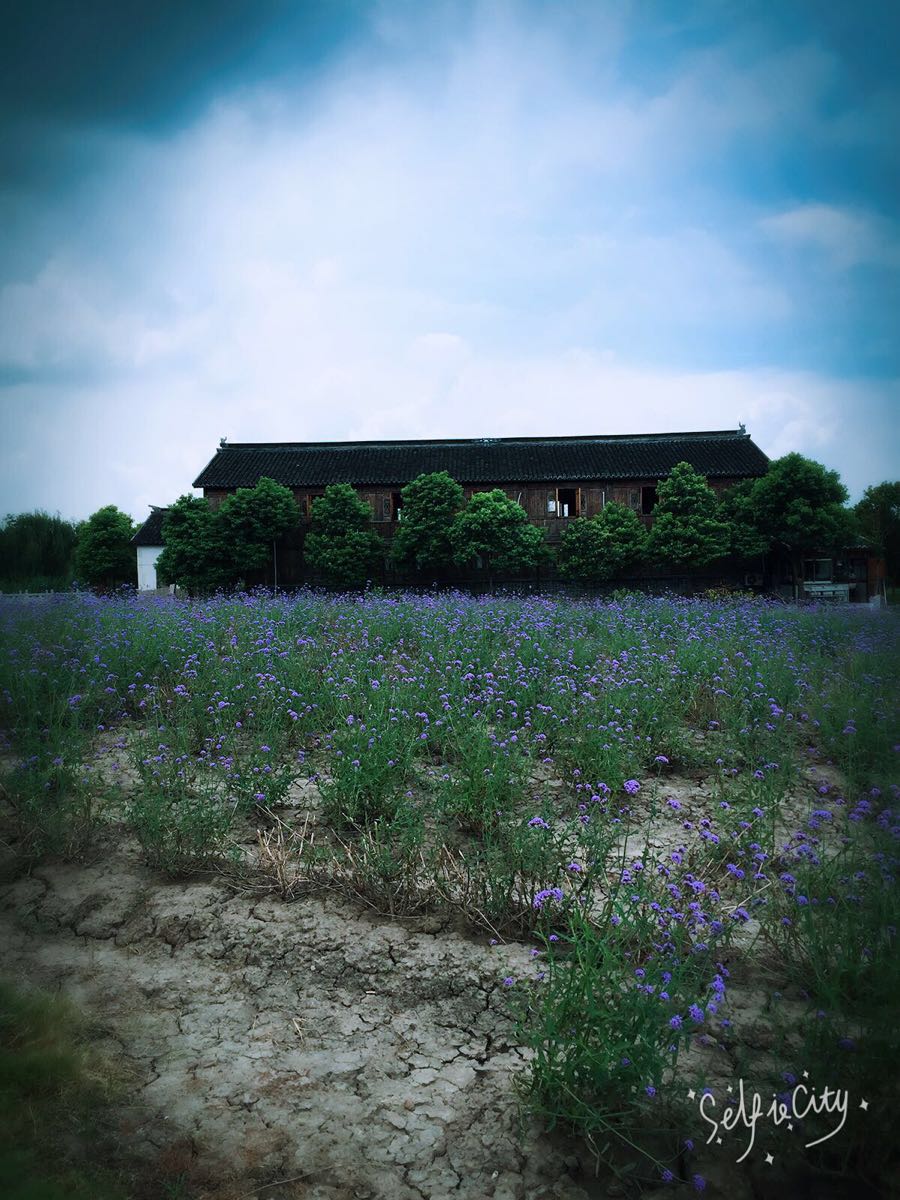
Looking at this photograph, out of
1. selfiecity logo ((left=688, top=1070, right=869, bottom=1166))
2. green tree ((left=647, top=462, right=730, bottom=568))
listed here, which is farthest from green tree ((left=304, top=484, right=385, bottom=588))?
selfiecity logo ((left=688, top=1070, right=869, bottom=1166))

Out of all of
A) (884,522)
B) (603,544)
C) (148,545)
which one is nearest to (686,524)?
(603,544)

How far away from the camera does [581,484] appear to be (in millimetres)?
27422

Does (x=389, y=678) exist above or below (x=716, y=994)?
above

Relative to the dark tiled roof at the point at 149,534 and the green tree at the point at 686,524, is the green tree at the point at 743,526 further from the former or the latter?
the dark tiled roof at the point at 149,534

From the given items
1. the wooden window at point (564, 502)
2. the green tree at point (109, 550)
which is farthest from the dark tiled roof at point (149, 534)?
the wooden window at point (564, 502)

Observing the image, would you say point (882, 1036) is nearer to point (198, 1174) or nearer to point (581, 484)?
point (198, 1174)

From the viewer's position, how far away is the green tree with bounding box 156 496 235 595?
23.9m

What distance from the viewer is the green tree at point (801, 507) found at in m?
21.7

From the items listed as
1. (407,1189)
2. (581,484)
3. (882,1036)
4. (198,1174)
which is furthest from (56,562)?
(581,484)

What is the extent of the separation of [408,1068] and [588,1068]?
633 mm

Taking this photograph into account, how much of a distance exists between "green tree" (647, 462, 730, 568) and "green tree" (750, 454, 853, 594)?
1470 mm

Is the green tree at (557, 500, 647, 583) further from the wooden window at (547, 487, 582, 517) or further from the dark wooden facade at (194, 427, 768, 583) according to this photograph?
the wooden window at (547, 487, 582, 517)

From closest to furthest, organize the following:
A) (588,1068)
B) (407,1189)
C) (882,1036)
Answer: (882,1036), (407,1189), (588,1068)

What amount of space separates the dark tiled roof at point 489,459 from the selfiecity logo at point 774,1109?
2603 cm
